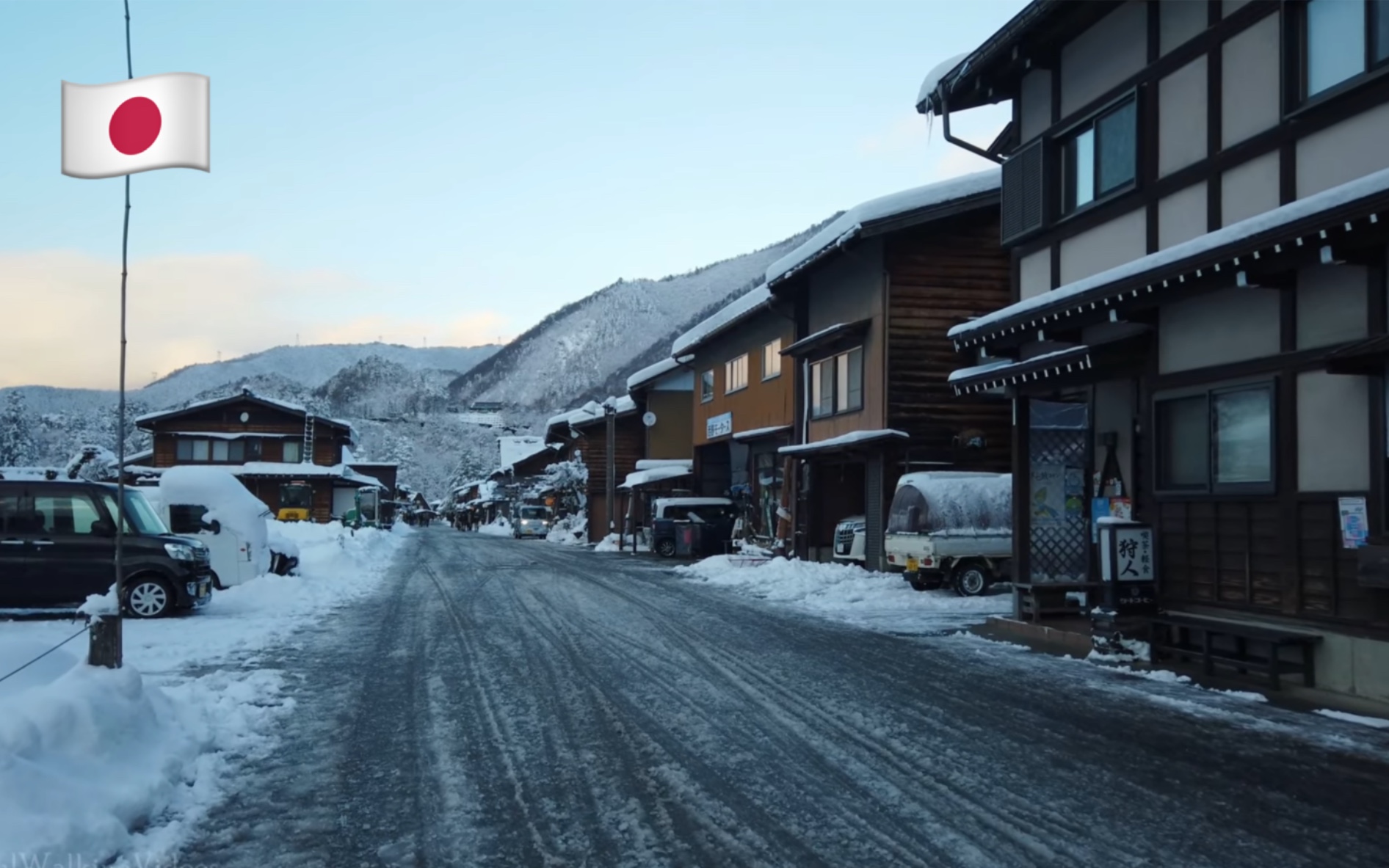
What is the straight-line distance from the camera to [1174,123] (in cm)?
1135

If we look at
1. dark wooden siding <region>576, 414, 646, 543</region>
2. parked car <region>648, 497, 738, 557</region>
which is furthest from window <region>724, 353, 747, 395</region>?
dark wooden siding <region>576, 414, 646, 543</region>

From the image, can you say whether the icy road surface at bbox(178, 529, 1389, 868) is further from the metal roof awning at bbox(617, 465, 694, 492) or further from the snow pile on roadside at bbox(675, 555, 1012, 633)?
the metal roof awning at bbox(617, 465, 694, 492)

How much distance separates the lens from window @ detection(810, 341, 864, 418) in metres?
23.7

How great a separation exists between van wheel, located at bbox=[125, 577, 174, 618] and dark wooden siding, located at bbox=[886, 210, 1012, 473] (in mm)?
14075

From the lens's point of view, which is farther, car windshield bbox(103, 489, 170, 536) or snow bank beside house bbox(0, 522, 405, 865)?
car windshield bbox(103, 489, 170, 536)

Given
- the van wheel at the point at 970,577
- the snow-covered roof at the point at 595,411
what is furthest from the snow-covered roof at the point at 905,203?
the snow-covered roof at the point at 595,411

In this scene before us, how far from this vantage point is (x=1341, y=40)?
30.1ft

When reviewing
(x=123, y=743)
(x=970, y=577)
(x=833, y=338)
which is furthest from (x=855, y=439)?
(x=123, y=743)

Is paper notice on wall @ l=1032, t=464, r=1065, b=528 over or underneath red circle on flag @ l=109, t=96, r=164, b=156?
underneath

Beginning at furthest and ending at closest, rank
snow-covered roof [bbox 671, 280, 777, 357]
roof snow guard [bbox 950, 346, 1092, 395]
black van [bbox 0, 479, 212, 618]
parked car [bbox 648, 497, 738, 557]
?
parked car [bbox 648, 497, 738, 557] → snow-covered roof [bbox 671, 280, 777, 357] → black van [bbox 0, 479, 212, 618] → roof snow guard [bbox 950, 346, 1092, 395]

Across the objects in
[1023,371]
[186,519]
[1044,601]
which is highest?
[1023,371]

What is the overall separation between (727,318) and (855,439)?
11.3 m

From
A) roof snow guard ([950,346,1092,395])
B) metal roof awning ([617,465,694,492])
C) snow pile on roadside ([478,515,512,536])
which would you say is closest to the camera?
roof snow guard ([950,346,1092,395])

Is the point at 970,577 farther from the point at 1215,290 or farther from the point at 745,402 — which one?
the point at 745,402
